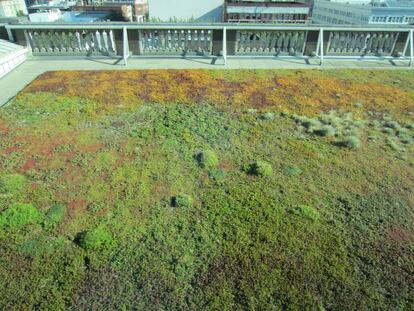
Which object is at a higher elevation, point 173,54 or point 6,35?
point 6,35

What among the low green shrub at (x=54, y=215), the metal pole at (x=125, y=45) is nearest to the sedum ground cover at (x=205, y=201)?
the low green shrub at (x=54, y=215)

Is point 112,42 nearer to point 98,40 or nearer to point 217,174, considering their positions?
point 98,40

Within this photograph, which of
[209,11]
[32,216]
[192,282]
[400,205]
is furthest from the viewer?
[209,11]

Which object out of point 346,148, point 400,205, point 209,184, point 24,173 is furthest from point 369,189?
point 24,173

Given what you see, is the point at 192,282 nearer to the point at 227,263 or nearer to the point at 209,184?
the point at 227,263

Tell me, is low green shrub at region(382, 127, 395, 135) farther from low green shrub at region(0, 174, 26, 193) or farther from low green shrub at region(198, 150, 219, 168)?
low green shrub at region(0, 174, 26, 193)

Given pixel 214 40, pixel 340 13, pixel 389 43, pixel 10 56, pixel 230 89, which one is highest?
pixel 214 40

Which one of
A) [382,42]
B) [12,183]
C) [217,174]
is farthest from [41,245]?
[382,42]
